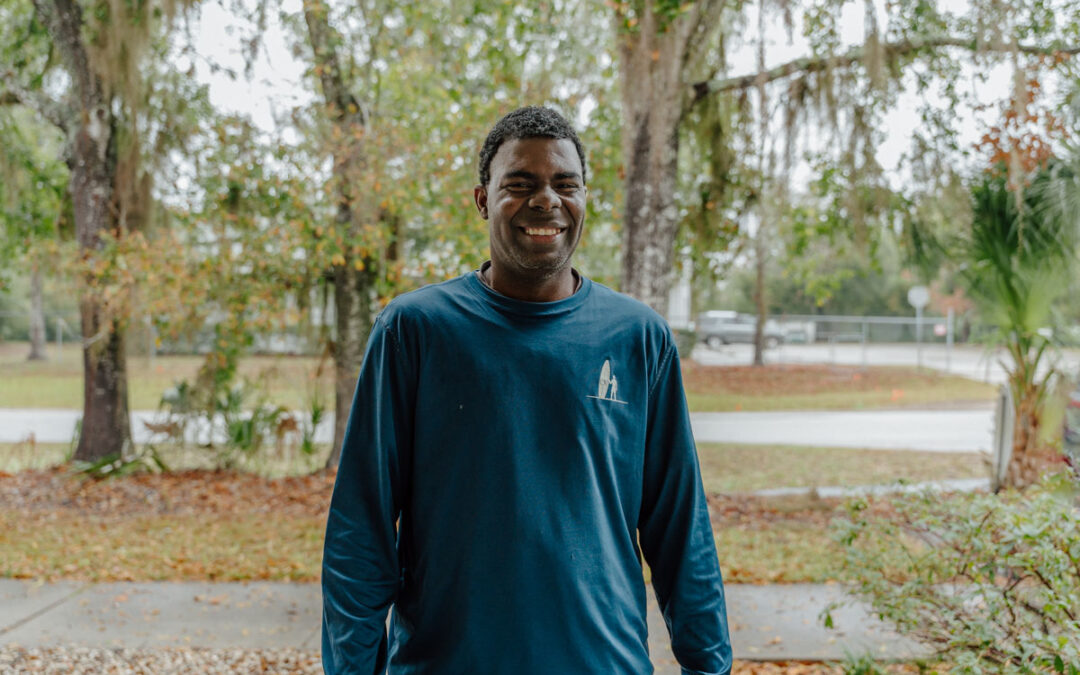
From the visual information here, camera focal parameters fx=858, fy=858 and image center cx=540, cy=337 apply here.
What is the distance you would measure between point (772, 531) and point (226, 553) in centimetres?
404

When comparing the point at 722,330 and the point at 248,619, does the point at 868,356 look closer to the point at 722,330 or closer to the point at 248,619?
the point at 722,330

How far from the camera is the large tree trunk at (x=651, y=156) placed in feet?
21.2

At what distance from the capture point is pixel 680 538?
1.81 metres

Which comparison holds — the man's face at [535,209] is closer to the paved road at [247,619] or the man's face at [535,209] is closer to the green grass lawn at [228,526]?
the paved road at [247,619]

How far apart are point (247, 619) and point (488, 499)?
3.40 m

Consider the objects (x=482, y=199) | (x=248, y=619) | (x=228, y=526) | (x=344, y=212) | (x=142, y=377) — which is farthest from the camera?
(x=142, y=377)

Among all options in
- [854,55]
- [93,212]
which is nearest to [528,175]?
[854,55]

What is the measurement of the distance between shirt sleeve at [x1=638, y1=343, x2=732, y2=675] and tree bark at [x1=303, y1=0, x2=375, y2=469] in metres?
5.25

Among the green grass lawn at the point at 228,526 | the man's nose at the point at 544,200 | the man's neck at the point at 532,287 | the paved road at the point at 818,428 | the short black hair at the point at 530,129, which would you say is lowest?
the paved road at the point at 818,428

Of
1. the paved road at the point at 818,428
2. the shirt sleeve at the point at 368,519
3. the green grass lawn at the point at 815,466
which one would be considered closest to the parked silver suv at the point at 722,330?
the paved road at the point at 818,428

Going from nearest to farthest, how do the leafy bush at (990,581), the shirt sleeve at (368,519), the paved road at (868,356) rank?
the shirt sleeve at (368,519) < the leafy bush at (990,581) < the paved road at (868,356)

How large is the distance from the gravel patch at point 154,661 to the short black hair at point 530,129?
2885 mm

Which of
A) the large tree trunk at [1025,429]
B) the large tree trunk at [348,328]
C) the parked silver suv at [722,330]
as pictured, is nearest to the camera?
the large tree trunk at [1025,429]

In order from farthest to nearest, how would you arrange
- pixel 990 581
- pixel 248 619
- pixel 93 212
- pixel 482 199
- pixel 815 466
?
pixel 815 466 → pixel 93 212 → pixel 248 619 → pixel 990 581 → pixel 482 199
